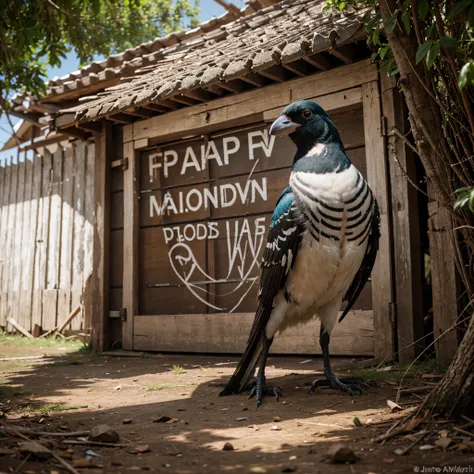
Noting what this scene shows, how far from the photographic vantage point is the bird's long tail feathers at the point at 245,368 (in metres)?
3.87

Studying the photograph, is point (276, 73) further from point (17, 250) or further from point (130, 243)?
point (17, 250)

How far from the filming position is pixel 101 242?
23.1ft

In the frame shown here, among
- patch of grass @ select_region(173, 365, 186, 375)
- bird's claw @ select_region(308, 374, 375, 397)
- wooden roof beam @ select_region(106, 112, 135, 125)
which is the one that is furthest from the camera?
wooden roof beam @ select_region(106, 112, 135, 125)

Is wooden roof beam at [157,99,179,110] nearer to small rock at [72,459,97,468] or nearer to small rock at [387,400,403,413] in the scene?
small rock at [387,400,403,413]

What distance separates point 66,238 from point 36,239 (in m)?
0.82

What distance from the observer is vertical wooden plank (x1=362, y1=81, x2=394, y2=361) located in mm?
4875

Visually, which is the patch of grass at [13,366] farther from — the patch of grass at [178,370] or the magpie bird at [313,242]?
the magpie bird at [313,242]

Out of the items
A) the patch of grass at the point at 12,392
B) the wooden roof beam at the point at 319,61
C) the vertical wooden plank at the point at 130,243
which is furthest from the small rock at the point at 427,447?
the vertical wooden plank at the point at 130,243

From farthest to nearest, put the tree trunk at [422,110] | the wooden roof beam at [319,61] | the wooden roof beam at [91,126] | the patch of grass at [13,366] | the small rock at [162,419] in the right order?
1. the wooden roof beam at [91,126]
2. the patch of grass at [13,366]
3. the wooden roof beam at [319,61]
4. the small rock at [162,419]
5. the tree trunk at [422,110]

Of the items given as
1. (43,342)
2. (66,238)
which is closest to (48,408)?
(43,342)

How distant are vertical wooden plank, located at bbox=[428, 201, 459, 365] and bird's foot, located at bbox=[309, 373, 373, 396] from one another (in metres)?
0.91

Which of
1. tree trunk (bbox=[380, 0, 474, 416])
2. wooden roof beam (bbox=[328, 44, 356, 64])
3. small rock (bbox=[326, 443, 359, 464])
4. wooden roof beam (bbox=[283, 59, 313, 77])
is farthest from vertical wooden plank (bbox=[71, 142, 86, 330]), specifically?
small rock (bbox=[326, 443, 359, 464])

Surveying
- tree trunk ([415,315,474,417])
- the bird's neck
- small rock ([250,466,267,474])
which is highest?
the bird's neck

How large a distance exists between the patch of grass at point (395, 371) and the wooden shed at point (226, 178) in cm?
27
